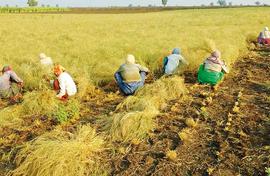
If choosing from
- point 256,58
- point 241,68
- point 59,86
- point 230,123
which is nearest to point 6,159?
point 59,86

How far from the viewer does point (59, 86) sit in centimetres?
808

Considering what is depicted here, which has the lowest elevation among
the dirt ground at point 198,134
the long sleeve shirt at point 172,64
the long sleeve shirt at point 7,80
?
the dirt ground at point 198,134

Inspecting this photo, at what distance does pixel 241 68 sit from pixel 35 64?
5.83 metres

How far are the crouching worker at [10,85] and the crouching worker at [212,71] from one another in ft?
13.9

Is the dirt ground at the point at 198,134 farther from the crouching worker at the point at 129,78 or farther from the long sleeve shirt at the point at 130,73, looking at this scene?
the long sleeve shirt at the point at 130,73

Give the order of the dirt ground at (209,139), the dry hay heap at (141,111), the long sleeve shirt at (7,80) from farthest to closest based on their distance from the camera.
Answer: the long sleeve shirt at (7,80)
the dry hay heap at (141,111)
the dirt ground at (209,139)

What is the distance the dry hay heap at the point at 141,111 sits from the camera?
5.77m

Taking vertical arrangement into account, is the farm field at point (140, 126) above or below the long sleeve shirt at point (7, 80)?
below

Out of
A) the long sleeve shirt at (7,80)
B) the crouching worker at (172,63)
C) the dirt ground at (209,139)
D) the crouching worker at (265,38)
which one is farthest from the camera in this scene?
the crouching worker at (265,38)

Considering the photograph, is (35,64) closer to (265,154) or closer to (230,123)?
(230,123)

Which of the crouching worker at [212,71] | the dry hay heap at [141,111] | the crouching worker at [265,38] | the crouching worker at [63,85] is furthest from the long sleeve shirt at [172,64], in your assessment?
the crouching worker at [265,38]

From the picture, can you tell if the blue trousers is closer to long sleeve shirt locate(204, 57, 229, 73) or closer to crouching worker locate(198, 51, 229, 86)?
crouching worker locate(198, 51, 229, 86)

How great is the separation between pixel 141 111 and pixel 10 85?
3.70 meters

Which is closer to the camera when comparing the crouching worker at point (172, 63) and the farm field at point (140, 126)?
A: the farm field at point (140, 126)
